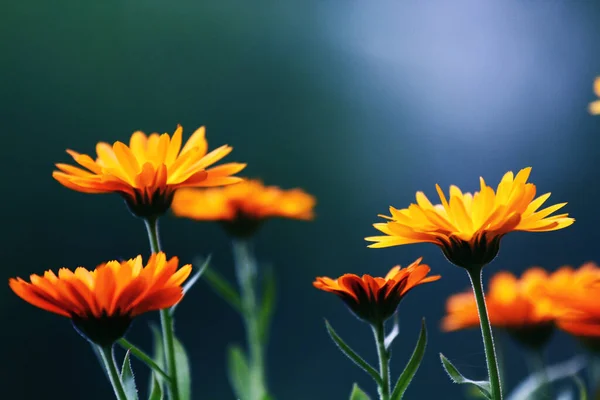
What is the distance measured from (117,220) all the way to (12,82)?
1.69 ft

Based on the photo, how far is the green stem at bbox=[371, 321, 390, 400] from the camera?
1.26 ft

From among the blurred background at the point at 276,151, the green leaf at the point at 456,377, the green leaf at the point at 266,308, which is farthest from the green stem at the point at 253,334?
the blurred background at the point at 276,151

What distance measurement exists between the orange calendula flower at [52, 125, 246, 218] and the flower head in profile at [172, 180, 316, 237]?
211mm

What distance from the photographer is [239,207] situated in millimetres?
700

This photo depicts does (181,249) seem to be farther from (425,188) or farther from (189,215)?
(189,215)

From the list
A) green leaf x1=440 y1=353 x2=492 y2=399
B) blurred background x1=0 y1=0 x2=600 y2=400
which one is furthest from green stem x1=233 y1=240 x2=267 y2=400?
blurred background x1=0 y1=0 x2=600 y2=400

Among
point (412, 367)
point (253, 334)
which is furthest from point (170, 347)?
point (253, 334)

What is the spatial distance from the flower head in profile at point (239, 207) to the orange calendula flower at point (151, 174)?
8.3 inches

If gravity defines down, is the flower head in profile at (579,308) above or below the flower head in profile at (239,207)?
below

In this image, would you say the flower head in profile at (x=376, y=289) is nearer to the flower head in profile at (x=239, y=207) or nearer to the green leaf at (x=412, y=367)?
the green leaf at (x=412, y=367)

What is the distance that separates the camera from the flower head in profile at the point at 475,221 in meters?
0.36

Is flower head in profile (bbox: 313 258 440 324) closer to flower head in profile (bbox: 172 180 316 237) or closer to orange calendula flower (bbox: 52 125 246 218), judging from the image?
orange calendula flower (bbox: 52 125 246 218)

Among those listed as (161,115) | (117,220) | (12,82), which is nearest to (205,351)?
(117,220)

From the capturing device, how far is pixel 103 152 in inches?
18.6
